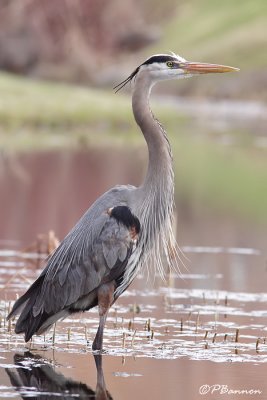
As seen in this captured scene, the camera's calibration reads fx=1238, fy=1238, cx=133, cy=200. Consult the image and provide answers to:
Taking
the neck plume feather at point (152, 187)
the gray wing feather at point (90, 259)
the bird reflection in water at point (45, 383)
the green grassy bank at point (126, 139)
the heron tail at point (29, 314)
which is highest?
the green grassy bank at point (126, 139)

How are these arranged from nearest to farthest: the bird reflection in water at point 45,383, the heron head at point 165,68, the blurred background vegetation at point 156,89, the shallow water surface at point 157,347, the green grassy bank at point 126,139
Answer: the bird reflection in water at point 45,383
the shallow water surface at point 157,347
the heron head at point 165,68
the green grassy bank at point 126,139
the blurred background vegetation at point 156,89

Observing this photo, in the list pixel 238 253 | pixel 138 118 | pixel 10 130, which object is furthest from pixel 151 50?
pixel 138 118

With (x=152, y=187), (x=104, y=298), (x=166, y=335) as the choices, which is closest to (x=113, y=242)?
(x=104, y=298)

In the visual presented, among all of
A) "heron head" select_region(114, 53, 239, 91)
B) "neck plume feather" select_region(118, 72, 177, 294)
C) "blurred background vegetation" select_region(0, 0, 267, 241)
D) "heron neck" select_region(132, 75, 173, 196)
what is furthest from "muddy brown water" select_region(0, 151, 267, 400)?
"blurred background vegetation" select_region(0, 0, 267, 241)

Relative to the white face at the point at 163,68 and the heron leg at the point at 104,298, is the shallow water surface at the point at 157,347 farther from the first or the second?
the white face at the point at 163,68

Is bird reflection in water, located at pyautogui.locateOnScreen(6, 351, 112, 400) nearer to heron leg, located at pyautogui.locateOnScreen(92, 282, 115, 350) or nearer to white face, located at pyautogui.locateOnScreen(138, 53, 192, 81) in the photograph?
heron leg, located at pyautogui.locateOnScreen(92, 282, 115, 350)

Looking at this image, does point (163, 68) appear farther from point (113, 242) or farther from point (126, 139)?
point (126, 139)

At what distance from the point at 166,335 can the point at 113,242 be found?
889 mm

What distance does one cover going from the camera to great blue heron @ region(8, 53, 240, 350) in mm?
7953

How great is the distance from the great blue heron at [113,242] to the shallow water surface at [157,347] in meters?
0.25

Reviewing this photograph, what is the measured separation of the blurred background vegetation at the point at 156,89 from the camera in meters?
22.0

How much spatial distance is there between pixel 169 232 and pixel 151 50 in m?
52.2

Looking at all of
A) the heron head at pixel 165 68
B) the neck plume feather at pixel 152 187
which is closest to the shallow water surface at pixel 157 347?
the neck plume feather at pixel 152 187

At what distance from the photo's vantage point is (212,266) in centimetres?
1198
